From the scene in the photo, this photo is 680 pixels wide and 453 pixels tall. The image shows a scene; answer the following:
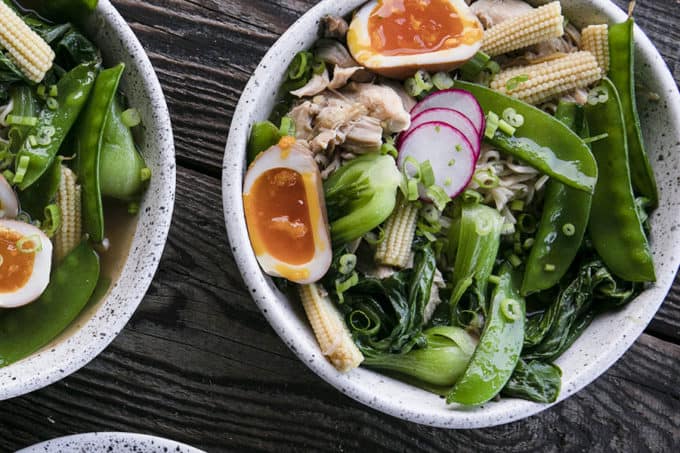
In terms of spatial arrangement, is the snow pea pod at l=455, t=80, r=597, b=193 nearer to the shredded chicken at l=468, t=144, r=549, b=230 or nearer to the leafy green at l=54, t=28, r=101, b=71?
the shredded chicken at l=468, t=144, r=549, b=230

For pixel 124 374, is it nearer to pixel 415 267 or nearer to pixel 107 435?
pixel 107 435

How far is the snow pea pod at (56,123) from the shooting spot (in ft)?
6.61

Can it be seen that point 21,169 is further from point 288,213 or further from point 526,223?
point 526,223

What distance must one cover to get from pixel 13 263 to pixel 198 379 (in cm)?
78

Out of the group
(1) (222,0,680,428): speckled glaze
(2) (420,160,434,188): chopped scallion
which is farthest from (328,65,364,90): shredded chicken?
(2) (420,160,434,188): chopped scallion

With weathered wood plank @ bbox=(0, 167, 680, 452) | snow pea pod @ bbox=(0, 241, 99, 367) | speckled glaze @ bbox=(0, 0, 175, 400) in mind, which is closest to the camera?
speckled glaze @ bbox=(0, 0, 175, 400)

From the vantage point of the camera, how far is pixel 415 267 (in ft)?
7.17

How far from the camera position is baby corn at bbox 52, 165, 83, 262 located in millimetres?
2057

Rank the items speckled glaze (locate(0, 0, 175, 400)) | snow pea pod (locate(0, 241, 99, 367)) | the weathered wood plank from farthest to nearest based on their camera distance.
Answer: the weathered wood plank < snow pea pod (locate(0, 241, 99, 367)) < speckled glaze (locate(0, 0, 175, 400))

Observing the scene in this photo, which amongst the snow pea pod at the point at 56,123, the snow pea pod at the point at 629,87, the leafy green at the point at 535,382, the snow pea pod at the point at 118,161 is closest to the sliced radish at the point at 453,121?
the snow pea pod at the point at 629,87

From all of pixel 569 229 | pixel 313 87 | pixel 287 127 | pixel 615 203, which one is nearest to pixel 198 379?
pixel 287 127

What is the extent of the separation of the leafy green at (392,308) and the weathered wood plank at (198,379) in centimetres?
47

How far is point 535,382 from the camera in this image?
2.15 metres

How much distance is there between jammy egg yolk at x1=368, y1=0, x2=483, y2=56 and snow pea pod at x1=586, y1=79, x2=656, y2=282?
0.43 meters
